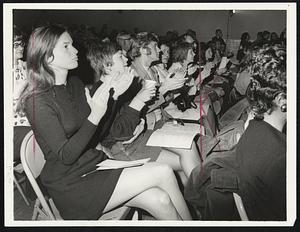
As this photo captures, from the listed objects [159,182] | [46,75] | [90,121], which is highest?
[46,75]

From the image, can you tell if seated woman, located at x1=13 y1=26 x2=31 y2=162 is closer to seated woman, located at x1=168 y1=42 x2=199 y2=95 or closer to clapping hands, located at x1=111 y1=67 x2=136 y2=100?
clapping hands, located at x1=111 y1=67 x2=136 y2=100

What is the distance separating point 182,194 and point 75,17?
955 millimetres

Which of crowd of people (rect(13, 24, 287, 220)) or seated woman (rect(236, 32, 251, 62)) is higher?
seated woman (rect(236, 32, 251, 62))

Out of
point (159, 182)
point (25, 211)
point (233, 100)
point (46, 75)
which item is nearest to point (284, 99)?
point (233, 100)

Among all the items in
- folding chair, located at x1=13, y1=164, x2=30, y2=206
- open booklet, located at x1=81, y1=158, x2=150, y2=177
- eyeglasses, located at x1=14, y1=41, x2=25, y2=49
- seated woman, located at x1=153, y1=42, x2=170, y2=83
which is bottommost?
folding chair, located at x1=13, y1=164, x2=30, y2=206

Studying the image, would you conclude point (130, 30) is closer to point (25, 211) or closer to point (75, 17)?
point (75, 17)

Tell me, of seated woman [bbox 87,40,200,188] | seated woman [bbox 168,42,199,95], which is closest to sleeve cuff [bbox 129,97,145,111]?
seated woman [bbox 87,40,200,188]

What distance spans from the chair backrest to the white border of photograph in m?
0.09

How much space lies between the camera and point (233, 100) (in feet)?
9.50

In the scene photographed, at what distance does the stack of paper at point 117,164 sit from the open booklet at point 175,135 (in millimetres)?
92

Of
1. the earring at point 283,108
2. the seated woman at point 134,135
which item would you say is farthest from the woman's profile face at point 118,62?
the earring at point 283,108

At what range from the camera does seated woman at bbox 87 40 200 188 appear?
9.45 ft

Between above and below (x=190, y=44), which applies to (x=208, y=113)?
below

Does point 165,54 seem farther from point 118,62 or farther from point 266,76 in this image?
point 266,76
